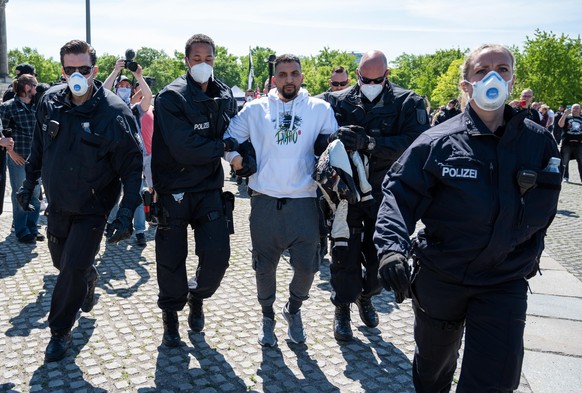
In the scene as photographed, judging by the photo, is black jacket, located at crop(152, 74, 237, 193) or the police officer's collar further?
black jacket, located at crop(152, 74, 237, 193)

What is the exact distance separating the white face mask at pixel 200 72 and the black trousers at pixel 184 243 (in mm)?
827

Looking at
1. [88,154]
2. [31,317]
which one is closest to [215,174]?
[88,154]

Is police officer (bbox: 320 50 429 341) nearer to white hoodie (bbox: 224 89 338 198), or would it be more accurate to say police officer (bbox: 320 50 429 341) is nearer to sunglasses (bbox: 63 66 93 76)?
white hoodie (bbox: 224 89 338 198)

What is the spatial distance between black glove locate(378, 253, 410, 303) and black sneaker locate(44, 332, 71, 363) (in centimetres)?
250

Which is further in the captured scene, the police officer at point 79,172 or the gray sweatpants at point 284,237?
the gray sweatpants at point 284,237

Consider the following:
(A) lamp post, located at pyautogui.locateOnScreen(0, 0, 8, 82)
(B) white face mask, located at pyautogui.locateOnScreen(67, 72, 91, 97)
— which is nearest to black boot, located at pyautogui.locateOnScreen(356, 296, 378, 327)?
(B) white face mask, located at pyautogui.locateOnScreen(67, 72, 91, 97)

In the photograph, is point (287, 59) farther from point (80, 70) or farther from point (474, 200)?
point (474, 200)

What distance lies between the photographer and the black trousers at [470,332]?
2.46m

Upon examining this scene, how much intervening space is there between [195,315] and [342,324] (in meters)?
1.13

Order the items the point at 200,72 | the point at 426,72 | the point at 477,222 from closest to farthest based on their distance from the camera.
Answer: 1. the point at 477,222
2. the point at 200,72
3. the point at 426,72

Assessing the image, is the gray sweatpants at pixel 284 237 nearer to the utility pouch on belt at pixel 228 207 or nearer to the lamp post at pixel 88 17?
the utility pouch on belt at pixel 228 207

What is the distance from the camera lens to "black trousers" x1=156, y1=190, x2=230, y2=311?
13.4 ft

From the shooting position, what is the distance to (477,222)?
250 cm

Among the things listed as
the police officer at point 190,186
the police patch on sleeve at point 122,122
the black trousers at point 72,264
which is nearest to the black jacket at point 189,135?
the police officer at point 190,186
